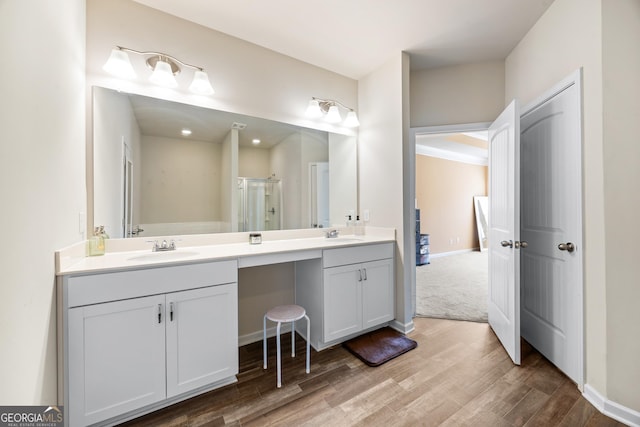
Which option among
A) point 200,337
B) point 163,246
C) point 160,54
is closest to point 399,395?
point 200,337

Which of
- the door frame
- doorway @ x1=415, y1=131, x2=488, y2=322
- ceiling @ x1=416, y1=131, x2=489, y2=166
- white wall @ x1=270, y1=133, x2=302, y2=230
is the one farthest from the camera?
ceiling @ x1=416, y1=131, x2=489, y2=166

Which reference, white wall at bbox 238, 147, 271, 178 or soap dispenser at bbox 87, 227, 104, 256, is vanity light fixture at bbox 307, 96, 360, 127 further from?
soap dispenser at bbox 87, 227, 104, 256

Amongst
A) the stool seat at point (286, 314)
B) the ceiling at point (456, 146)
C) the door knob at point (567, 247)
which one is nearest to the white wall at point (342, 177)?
the stool seat at point (286, 314)

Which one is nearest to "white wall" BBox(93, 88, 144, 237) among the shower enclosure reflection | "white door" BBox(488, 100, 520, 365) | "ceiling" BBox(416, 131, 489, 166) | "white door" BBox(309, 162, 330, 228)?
the shower enclosure reflection

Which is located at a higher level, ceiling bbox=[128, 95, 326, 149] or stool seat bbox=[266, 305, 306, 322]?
ceiling bbox=[128, 95, 326, 149]

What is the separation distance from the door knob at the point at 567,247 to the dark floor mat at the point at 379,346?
131cm

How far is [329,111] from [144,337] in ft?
7.73

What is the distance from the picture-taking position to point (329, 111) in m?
2.59

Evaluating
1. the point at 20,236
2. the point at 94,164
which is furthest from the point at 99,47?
the point at 20,236

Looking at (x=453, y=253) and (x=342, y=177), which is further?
(x=453, y=253)

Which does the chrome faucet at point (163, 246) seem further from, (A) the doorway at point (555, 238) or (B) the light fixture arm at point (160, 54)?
(A) the doorway at point (555, 238)

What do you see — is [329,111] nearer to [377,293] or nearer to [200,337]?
[377,293]

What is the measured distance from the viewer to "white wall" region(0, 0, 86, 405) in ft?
2.71

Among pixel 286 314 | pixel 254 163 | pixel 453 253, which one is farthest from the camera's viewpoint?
pixel 453 253
